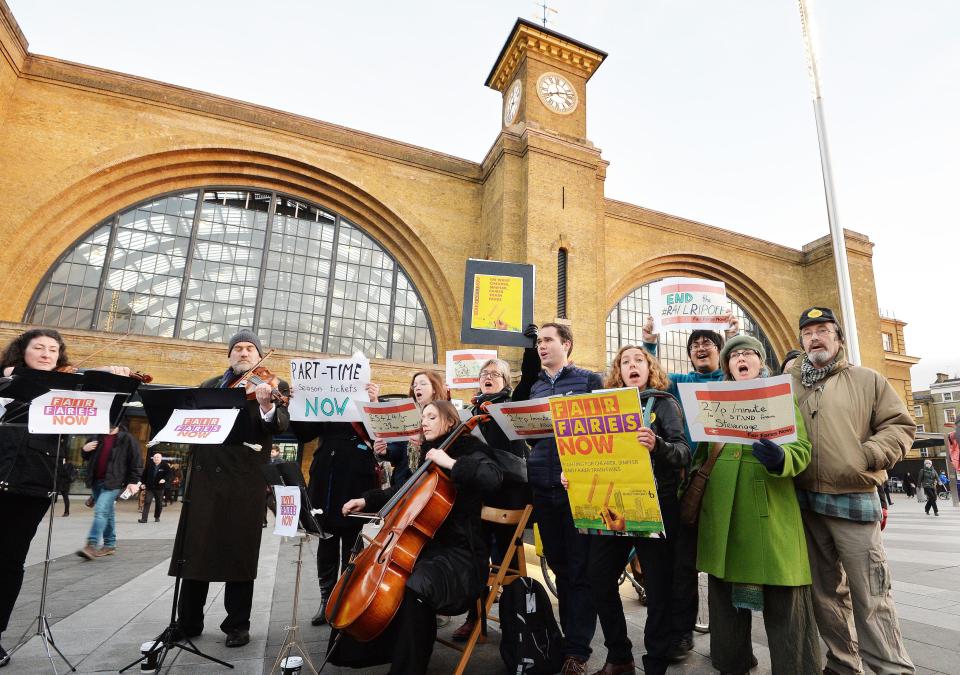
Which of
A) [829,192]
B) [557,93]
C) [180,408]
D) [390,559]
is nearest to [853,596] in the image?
[390,559]

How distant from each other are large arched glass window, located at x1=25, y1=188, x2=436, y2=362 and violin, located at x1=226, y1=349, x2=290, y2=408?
1219cm

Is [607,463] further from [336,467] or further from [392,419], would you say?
[336,467]

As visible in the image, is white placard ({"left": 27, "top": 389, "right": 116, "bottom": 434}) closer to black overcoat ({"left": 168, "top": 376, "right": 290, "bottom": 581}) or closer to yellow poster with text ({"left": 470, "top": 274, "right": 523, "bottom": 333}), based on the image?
black overcoat ({"left": 168, "top": 376, "right": 290, "bottom": 581})

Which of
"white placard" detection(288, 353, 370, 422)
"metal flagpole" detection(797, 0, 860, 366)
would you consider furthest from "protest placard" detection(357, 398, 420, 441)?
"metal flagpole" detection(797, 0, 860, 366)

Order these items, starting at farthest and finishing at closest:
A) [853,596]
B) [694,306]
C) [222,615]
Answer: [694,306], [222,615], [853,596]

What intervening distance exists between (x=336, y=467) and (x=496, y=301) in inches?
139

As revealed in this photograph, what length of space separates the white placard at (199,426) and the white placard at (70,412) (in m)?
0.43

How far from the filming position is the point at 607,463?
2.73 m

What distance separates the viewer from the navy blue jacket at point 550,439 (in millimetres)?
3242

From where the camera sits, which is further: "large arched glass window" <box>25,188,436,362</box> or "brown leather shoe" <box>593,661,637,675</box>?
"large arched glass window" <box>25,188,436,362</box>

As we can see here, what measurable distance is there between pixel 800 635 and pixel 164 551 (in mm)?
8012

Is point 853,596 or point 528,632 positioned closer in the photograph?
point 853,596

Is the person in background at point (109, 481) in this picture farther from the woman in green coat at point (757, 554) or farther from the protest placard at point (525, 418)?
the woman in green coat at point (757, 554)

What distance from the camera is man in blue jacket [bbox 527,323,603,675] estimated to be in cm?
290
